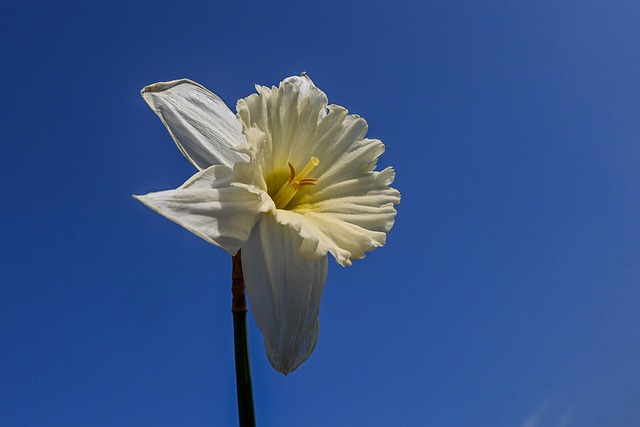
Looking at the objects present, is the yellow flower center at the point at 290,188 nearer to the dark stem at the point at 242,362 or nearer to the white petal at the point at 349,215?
the white petal at the point at 349,215

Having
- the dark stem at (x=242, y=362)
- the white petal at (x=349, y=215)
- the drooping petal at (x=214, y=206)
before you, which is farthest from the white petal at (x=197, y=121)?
the dark stem at (x=242, y=362)

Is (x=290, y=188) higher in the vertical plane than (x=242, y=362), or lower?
higher

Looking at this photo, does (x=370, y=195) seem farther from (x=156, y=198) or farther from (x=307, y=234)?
(x=156, y=198)

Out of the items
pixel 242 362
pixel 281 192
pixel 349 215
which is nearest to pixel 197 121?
pixel 281 192

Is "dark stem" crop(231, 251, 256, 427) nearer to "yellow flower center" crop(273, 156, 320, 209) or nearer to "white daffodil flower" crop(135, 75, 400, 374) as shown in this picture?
"white daffodil flower" crop(135, 75, 400, 374)

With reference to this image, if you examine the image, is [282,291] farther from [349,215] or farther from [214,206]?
[349,215]
